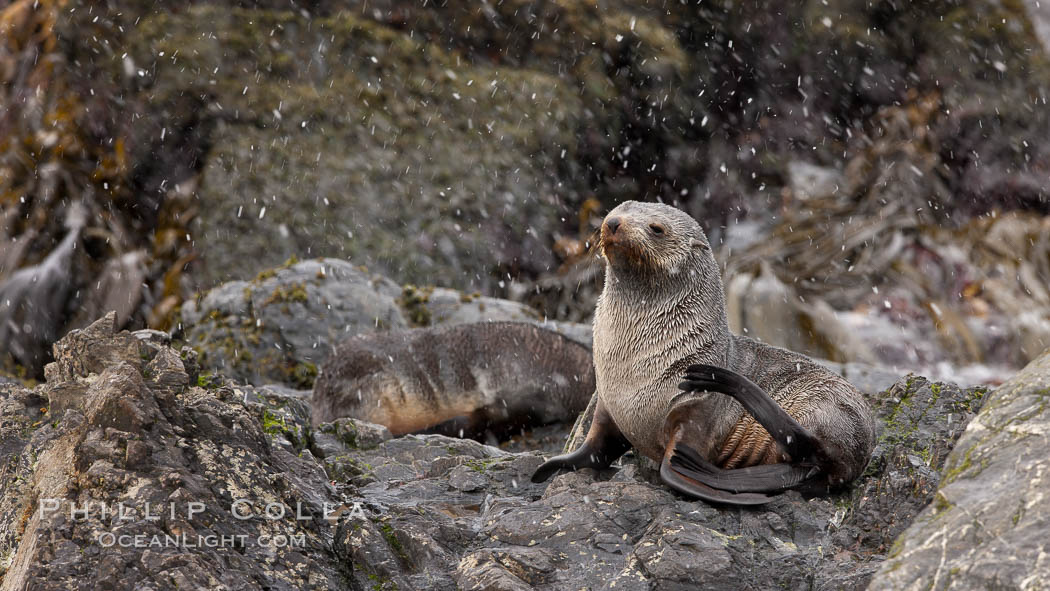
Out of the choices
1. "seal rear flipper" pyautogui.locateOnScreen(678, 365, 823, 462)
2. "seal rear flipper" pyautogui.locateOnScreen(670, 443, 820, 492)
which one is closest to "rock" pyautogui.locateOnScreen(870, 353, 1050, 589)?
"seal rear flipper" pyautogui.locateOnScreen(678, 365, 823, 462)

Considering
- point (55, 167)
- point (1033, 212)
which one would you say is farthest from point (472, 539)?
point (1033, 212)

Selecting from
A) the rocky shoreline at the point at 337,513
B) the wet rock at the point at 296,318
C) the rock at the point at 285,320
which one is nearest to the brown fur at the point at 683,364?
the rocky shoreline at the point at 337,513

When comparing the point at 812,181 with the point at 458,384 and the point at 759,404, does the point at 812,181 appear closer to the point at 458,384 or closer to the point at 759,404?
the point at 458,384

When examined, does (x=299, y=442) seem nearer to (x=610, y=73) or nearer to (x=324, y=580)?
(x=324, y=580)

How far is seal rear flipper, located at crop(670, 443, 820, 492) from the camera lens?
3.93 meters

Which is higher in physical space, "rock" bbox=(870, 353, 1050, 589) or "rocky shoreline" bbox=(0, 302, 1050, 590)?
"rock" bbox=(870, 353, 1050, 589)

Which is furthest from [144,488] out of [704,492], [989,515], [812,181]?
[812,181]

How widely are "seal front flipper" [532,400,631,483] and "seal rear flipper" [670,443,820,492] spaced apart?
1.72 feet

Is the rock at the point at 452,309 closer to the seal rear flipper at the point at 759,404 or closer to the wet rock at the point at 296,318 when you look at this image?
the wet rock at the point at 296,318

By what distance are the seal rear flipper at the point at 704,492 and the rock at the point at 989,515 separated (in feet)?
3.55

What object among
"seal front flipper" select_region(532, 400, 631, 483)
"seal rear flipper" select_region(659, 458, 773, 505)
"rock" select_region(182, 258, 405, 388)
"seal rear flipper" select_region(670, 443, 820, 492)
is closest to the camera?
"seal rear flipper" select_region(659, 458, 773, 505)

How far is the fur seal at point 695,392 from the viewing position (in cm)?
396

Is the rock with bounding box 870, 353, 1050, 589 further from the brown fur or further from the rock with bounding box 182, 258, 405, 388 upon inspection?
the rock with bounding box 182, 258, 405, 388

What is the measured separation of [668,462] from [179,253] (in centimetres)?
847
